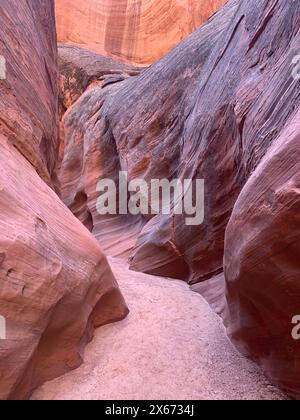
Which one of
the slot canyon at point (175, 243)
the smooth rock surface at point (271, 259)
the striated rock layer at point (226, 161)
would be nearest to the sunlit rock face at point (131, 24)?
the striated rock layer at point (226, 161)

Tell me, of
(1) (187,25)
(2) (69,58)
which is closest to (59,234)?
(2) (69,58)

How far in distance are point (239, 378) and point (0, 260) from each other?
183cm

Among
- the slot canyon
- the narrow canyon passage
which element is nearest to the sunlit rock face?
the slot canyon

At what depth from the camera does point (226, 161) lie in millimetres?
4770

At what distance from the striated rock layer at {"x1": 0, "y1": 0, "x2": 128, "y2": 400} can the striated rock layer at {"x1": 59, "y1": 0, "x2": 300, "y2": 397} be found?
1.10m

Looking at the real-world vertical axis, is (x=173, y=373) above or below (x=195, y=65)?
below

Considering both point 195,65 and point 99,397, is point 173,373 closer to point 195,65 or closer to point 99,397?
point 99,397

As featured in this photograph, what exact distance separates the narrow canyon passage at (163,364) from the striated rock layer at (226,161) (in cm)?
18

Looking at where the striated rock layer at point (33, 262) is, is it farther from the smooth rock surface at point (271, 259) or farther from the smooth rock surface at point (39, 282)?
the smooth rock surface at point (271, 259)

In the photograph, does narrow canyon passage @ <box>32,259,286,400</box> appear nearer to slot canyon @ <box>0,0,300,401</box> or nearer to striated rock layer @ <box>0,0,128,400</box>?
slot canyon @ <box>0,0,300,401</box>

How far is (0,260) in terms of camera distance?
233cm

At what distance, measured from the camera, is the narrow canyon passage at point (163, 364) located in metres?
2.80

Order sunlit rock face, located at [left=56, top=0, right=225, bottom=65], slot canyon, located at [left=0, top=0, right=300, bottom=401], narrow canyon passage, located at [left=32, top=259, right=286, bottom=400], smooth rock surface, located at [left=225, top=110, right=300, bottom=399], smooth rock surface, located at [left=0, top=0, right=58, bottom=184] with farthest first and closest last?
1. sunlit rock face, located at [left=56, top=0, right=225, bottom=65]
2. smooth rock surface, located at [left=0, top=0, right=58, bottom=184]
3. narrow canyon passage, located at [left=32, top=259, right=286, bottom=400]
4. slot canyon, located at [left=0, top=0, right=300, bottom=401]
5. smooth rock surface, located at [left=225, top=110, right=300, bottom=399]

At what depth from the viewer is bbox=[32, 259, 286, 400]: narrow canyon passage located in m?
2.80
